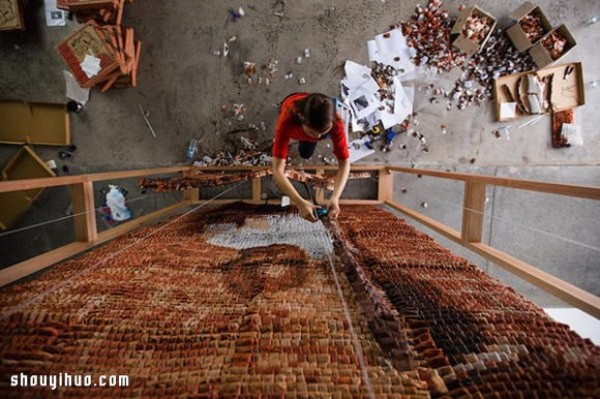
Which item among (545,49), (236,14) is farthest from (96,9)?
(545,49)

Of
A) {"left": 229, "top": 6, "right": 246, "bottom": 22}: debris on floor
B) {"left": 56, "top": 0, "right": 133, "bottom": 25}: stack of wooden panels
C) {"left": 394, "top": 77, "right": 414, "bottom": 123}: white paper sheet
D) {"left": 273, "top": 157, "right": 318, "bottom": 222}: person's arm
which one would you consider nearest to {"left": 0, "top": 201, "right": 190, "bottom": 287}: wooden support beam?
{"left": 273, "top": 157, "right": 318, "bottom": 222}: person's arm

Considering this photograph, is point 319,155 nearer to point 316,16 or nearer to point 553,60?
point 316,16

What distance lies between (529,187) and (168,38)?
2.63 meters

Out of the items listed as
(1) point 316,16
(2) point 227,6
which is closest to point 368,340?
(1) point 316,16

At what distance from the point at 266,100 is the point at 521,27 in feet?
6.67

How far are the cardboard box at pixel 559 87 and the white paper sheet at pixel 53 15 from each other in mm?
3516

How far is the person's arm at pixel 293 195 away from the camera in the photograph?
1.37 metres

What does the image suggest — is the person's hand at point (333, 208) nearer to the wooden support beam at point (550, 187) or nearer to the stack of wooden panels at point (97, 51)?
the wooden support beam at point (550, 187)

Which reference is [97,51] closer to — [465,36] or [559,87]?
[465,36]

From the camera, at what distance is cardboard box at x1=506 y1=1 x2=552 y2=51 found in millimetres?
2213

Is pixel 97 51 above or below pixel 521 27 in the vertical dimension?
below

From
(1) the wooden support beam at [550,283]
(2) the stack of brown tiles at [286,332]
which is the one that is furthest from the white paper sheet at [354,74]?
(2) the stack of brown tiles at [286,332]

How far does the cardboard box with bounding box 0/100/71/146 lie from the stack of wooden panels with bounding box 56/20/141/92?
455 mm

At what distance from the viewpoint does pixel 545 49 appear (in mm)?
2256
